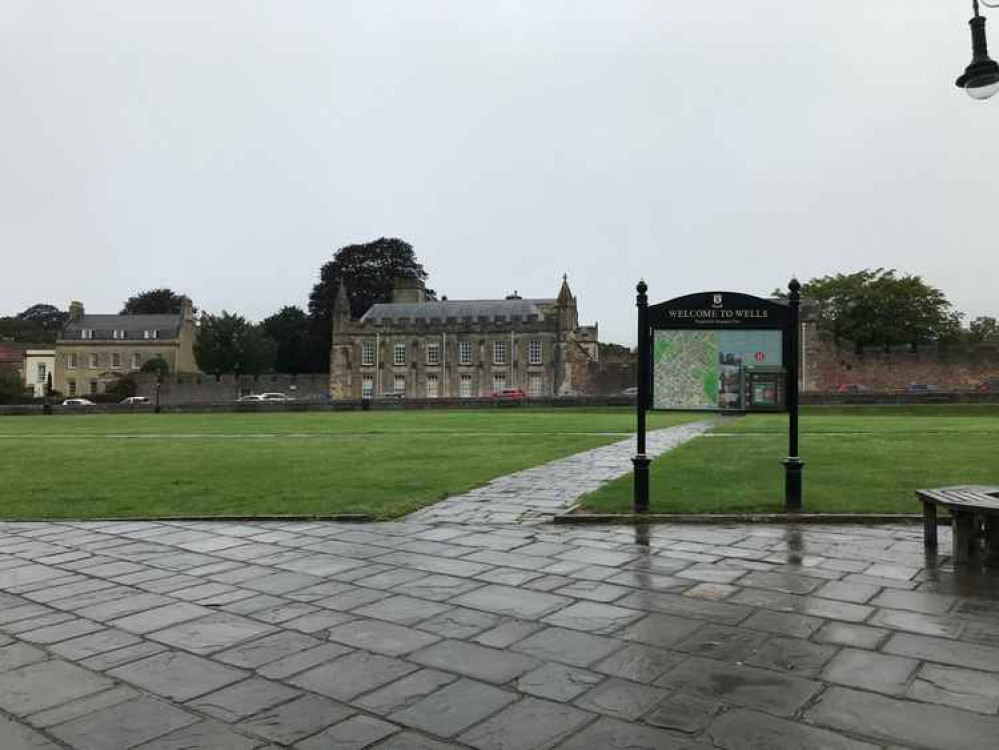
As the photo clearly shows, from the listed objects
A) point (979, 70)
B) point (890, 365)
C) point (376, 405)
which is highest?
point (979, 70)

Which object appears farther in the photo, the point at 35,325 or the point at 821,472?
the point at 35,325

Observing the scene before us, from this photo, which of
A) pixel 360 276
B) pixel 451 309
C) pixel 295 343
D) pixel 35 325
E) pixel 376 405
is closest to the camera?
pixel 376 405

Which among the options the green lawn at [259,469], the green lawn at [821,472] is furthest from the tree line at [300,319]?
the green lawn at [821,472]

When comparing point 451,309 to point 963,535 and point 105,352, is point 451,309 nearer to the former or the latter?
point 105,352

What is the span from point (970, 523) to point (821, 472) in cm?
541

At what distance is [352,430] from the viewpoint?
25203mm

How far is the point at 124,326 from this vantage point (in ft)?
250

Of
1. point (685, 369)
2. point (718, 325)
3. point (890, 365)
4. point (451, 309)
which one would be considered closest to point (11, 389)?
point (451, 309)

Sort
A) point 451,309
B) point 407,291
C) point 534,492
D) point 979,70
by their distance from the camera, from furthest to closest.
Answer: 1. point 407,291
2. point 451,309
3. point 534,492
4. point 979,70

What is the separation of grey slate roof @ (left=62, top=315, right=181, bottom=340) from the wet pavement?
75.8 m

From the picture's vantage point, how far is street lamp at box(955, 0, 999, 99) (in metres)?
6.66

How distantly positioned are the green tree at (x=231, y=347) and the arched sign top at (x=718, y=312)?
71212 millimetres

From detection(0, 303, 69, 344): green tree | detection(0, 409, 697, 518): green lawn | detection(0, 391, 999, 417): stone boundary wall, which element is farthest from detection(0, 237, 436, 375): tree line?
detection(0, 409, 697, 518): green lawn

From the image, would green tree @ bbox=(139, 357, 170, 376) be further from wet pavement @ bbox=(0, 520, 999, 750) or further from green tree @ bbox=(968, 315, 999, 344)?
green tree @ bbox=(968, 315, 999, 344)
